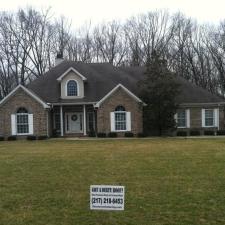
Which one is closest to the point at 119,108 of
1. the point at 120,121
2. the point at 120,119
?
the point at 120,119

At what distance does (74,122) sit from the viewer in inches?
1497

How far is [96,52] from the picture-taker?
62844mm

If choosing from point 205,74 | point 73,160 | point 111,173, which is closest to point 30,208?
point 111,173

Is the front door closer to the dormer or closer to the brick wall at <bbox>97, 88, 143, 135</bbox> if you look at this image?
the dormer

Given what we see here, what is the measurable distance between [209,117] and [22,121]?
14.9 m

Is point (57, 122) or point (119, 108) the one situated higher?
point (119, 108)

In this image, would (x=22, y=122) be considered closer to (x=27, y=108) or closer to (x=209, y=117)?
(x=27, y=108)

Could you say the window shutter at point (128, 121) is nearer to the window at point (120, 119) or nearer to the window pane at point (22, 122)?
the window at point (120, 119)

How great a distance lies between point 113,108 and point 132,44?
28.4 m

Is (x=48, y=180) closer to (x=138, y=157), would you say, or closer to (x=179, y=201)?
(x=179, y=201)

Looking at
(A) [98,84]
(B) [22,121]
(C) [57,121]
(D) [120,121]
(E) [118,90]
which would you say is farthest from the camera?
(A) [98,84]

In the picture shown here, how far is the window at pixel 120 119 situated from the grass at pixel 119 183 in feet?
60.0

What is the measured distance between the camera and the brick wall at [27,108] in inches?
1387

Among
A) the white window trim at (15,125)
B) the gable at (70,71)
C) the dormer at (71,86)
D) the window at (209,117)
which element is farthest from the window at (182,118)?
the white window trim at (15,125)
